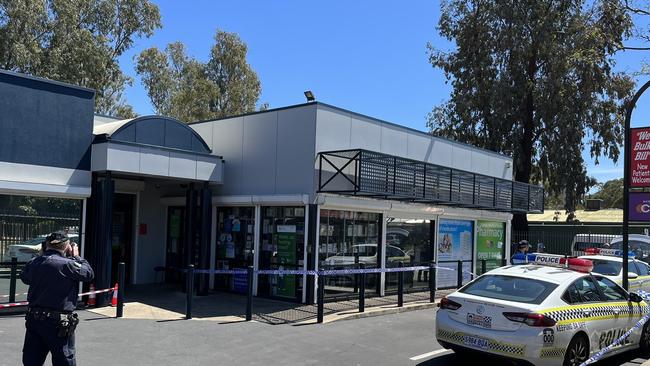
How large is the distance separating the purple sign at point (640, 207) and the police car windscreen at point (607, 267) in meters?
2.54


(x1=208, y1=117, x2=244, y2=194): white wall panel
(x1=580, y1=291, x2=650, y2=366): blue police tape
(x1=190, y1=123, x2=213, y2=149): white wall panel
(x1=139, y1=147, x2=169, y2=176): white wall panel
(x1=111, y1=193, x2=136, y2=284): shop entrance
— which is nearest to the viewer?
(x1=580, y1=291, x2=650, y2=366): blue police tape

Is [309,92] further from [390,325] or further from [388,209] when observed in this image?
[390,325]

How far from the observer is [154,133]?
13109mm

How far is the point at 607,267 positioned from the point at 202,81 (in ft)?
105

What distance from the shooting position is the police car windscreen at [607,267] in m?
13.7

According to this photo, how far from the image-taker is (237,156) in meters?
14.7

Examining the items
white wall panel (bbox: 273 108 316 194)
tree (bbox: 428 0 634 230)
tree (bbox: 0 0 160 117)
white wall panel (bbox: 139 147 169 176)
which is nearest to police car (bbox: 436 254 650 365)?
white wall panel (bbox: 273 108 316 194)

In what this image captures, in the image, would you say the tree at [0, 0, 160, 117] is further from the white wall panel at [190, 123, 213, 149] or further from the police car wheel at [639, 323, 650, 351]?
the police car wheel at [639, 323, 650, 351]

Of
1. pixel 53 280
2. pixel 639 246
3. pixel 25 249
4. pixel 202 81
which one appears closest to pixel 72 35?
pixel 202 81

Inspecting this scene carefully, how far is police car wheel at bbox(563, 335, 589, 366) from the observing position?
7.43m

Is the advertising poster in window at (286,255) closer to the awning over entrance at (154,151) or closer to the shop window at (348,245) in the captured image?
the shop window at (348,245)

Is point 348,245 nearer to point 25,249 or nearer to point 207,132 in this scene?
→ point 207,132

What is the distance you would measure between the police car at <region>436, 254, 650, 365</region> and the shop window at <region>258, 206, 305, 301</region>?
563 cm

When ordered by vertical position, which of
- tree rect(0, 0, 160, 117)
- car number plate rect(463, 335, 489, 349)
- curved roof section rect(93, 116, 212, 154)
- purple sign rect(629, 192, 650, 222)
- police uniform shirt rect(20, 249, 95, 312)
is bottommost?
car number plate rect(463, 335, 489, 349)
